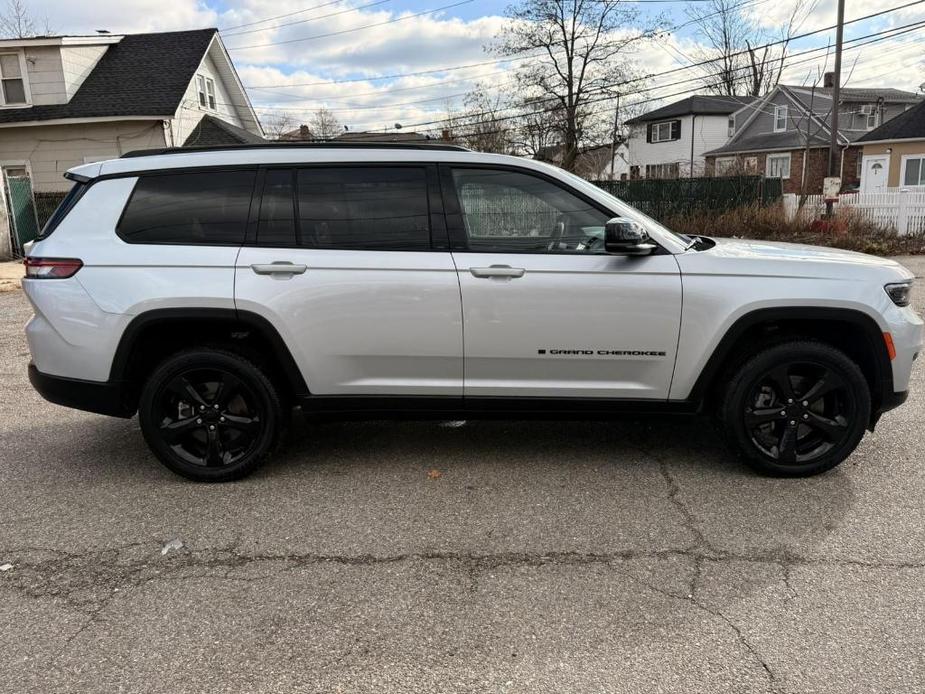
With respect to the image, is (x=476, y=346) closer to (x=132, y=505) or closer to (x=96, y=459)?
(x=132, y=505)

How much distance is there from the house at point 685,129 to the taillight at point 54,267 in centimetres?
4379

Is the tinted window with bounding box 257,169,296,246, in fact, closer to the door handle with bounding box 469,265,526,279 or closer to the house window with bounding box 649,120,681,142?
the door handle with bounding box 469,265,526,279

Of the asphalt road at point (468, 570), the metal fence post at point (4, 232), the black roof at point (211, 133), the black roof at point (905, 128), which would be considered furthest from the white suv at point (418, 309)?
the black roof at point (905, 128)

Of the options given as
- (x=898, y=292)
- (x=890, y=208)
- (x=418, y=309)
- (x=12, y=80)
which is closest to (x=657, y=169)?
(x=890, y=208)

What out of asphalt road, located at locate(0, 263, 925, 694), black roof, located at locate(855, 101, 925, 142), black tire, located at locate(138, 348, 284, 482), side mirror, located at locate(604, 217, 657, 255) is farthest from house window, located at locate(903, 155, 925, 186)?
black tire, located at locate(138, 348, 284, 482)

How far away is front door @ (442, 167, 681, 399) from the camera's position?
12.8 ft

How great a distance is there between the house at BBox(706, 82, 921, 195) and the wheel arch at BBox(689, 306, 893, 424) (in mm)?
35723

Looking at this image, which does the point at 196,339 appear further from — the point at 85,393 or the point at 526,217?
the point at 526,217

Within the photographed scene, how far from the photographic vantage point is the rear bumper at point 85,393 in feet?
13.3

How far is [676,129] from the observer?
47.8m

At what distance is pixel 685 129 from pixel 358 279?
47853 millimetres

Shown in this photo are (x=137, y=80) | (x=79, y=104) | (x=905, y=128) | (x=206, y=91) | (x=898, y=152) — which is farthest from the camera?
(x=898, y=152)

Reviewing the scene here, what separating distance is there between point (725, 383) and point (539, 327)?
115 centimetres

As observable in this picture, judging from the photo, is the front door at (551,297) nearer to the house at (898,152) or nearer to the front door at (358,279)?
the front door at (358,279)
